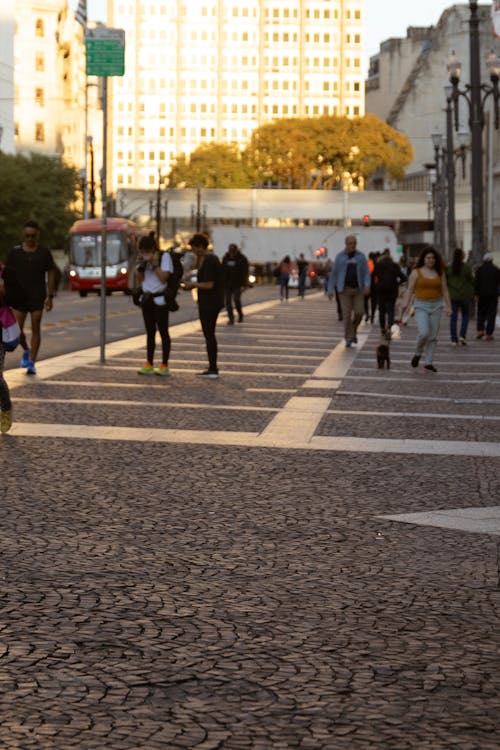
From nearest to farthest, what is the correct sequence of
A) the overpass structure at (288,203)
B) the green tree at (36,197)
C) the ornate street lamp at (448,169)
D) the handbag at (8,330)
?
1. the handbag at (8,330)
2. the ornate street lamp at (448,169)
3. the green tree at (36,197)
4. the overpass structure at (288,203)

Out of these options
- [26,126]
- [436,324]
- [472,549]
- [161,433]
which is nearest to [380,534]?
[472,549]

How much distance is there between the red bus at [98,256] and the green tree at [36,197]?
15.9 metres

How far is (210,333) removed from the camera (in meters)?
19.9

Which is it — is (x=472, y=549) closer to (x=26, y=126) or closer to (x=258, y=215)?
(x=26, y=126)

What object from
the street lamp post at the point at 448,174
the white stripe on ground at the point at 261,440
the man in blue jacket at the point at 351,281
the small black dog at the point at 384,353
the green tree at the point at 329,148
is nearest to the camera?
the white stripe on ground at the point at 261,440

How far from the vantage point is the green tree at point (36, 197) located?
86688mm

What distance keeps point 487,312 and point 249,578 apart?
1021 inches

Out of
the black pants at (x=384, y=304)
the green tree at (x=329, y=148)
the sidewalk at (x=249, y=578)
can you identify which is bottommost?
the black pants at (x=384, y=304)

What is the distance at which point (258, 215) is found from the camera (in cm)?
15050

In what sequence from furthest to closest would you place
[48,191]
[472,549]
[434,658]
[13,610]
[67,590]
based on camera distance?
[48,191], [472,549], [67,590], [13,610], [434,658]

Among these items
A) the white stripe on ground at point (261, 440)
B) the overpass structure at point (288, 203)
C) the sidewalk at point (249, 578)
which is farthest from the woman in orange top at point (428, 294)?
the overpass structure at point (288, 203)

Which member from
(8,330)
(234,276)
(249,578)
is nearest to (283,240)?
(234,276)

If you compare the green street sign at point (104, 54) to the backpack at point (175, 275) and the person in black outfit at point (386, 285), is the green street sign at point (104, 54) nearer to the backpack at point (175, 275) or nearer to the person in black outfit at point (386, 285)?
the backpack at point (175, 275)

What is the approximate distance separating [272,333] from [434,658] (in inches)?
1102
